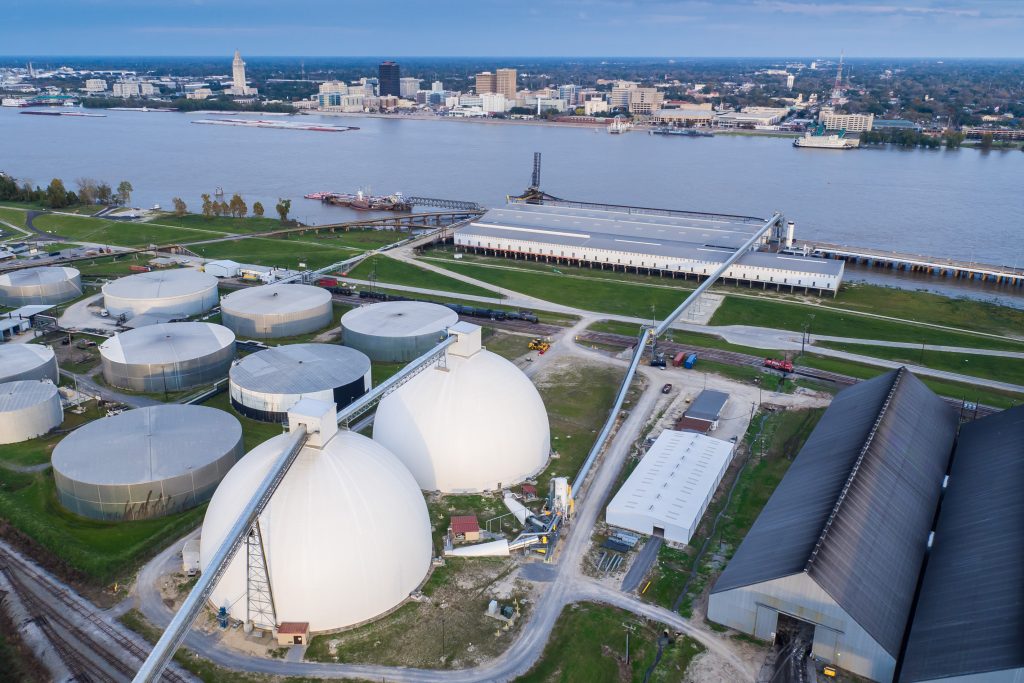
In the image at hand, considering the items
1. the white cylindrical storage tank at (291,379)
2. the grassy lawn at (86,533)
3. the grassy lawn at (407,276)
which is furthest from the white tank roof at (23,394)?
the grassy lawn at (407,276)

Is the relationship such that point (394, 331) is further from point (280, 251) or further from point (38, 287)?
point (280, 251)

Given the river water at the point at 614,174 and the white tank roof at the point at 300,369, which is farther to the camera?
the river water at the point at 614,174

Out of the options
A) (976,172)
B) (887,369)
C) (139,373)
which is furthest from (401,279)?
(976,172)

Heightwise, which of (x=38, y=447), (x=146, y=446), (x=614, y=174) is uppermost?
(x=614, y=174)

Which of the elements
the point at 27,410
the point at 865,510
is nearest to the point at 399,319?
the point at 27,410

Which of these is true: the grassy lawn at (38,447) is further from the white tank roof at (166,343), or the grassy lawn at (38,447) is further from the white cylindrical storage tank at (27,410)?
the white tank roof at (166,343)

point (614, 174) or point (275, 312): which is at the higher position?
point (614, 174)

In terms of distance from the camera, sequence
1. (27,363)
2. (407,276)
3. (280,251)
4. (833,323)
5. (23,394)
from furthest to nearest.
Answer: (280,251) → (407,276) → (833,323) → (27,363) → (23,394)
